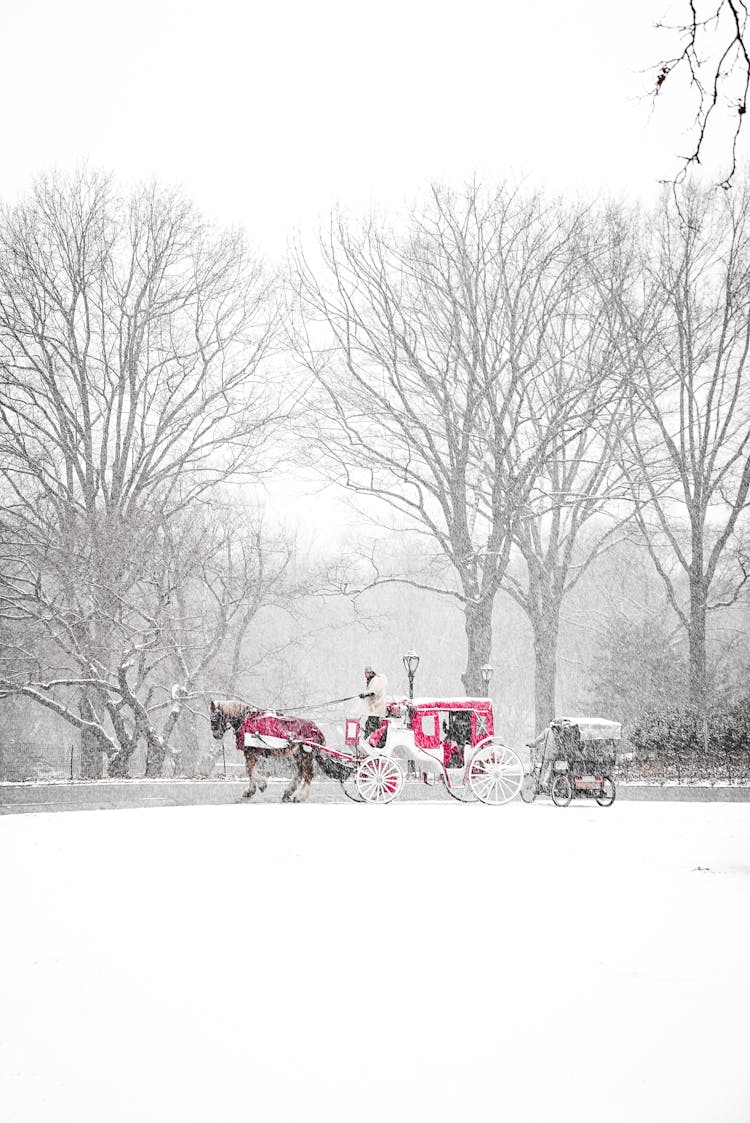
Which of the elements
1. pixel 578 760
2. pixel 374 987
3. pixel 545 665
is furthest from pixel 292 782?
pixel 545 665

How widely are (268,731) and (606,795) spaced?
5391 millimetres

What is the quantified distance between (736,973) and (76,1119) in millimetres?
3253

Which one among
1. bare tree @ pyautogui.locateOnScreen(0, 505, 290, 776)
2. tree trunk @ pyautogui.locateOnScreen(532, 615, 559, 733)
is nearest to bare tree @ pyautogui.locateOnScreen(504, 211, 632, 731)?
tree trunk @ pyautogui.locateOnScreen(532, 615, 559, 733)

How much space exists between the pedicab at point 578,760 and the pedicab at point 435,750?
0.61 metres

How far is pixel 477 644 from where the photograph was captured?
26344 mm

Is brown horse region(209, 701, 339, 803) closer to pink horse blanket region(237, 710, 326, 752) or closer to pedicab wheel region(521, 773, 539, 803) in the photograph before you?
pink horse blanket region(237, 710, 326, 752)

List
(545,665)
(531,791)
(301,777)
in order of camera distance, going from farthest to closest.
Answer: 1. (545,665)
2. (531,791)
3. (301,777)

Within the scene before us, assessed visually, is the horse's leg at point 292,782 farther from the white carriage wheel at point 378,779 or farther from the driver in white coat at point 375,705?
the driver in white coat at point 375,705

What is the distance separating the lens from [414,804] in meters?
16.6

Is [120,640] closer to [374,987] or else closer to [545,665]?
[545,665]

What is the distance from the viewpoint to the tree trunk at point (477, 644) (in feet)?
85.1

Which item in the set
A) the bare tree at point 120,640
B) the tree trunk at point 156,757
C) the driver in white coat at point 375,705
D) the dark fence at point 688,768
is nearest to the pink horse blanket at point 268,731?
the driver in white coat at point 375,705

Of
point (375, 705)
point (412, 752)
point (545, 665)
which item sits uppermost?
point (545, 665)

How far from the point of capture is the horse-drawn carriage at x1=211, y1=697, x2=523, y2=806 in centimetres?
1609
